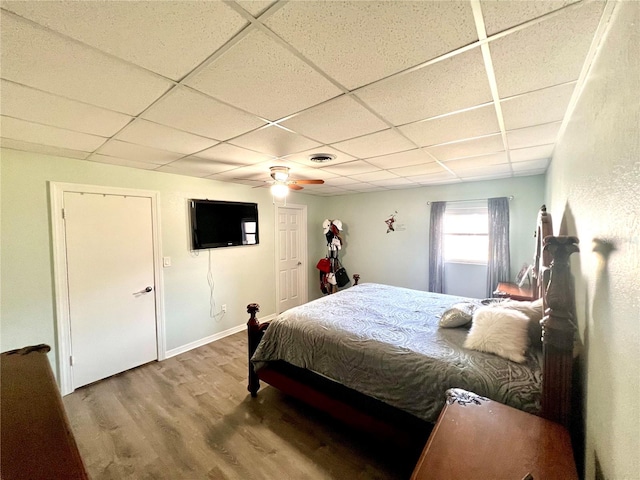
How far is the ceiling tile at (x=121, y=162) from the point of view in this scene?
2484mm

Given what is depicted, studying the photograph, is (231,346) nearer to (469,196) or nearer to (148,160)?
(148,160)

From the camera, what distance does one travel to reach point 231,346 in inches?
141

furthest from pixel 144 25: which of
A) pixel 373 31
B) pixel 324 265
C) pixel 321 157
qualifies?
pixel 324 265

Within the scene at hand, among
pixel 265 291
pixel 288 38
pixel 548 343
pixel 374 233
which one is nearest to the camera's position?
pixel 288 38

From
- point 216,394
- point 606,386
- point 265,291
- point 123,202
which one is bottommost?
point 216,394

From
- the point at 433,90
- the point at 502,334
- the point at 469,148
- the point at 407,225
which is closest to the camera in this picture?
the point at 433,90

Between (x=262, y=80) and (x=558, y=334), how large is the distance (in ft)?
5.77

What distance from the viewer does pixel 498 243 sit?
3645mm

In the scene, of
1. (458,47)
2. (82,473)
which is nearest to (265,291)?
(82,473)

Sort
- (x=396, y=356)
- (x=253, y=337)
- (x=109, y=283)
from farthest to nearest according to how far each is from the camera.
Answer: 1. (x=109, y=283)
2. (x=253, y=337)
3. (x=396, y=356)

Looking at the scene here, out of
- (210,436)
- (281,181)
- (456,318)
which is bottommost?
(210,436)

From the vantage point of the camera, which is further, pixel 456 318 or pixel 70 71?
pixel 456 318

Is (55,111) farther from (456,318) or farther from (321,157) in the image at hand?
(456,318)

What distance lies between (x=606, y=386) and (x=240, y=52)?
1770mm
